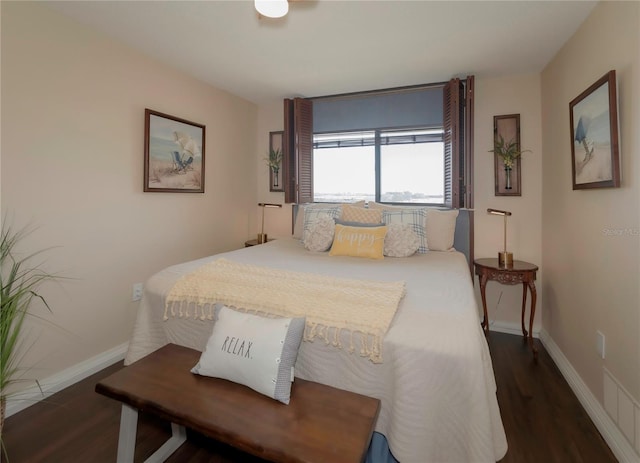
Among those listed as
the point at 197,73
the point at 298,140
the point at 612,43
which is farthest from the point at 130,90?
the point at 612,43

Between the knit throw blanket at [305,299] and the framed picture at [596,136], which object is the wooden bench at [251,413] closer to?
the knit throw blanket at [305,299]

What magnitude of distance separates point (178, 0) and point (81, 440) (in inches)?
96.0

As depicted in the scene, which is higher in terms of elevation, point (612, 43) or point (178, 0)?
point (178, 0)

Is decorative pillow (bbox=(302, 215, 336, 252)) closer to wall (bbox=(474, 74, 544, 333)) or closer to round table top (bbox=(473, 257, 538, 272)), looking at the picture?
round table top (bbox=(473, 257, 538, 272))

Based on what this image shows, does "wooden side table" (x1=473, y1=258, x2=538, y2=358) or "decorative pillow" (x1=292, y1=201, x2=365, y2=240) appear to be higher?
"decorative pillow" (x1=292, y1=201, x2=365, y2=240)

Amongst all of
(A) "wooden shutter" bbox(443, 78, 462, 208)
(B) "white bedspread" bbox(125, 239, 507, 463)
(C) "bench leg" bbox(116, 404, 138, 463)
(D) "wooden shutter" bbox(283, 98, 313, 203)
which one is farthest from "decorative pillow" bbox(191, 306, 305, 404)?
(D) "wooden shutter" bbox(283, 98, 313, 203)

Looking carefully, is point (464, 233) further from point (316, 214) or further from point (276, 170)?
point (276, 170)

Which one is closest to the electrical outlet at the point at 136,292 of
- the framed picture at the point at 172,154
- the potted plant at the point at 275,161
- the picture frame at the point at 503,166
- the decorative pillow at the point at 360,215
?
the framed picture at the point at 172,154

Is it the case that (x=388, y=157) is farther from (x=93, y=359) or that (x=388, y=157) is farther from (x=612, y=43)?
(x=93, y=359)

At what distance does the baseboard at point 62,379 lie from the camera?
183 cm

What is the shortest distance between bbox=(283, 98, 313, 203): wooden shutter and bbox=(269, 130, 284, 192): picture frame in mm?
264

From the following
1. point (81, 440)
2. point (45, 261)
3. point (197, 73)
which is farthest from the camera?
point (197, 73)

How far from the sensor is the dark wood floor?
1.50 metres

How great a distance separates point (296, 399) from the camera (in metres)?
1.18
